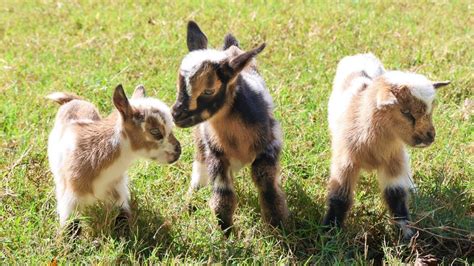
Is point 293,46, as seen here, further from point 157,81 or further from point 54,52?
point 54,52

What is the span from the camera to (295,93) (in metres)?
6.92

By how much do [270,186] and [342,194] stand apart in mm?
514

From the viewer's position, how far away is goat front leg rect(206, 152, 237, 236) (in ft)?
16.2

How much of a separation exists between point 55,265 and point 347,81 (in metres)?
2.74

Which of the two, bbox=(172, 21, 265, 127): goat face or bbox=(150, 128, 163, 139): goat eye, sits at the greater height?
bbox=(172, 21, 265, 127): goat face

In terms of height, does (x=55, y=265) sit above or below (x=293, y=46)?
above

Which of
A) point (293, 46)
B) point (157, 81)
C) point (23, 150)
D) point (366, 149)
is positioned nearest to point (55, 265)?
point (23, 150)

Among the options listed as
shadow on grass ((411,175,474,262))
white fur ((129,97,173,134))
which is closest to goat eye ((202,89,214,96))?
white fur ((129,97,173,134))

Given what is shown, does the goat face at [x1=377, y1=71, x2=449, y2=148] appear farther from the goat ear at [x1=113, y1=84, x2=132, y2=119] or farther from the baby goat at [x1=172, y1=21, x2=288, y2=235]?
the goat ear at [x1=113, y1=84, x2=132, y2=119]

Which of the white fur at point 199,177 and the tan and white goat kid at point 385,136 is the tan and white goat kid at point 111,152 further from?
the tan and white goat kid at point 385,136

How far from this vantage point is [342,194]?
15.9 ft

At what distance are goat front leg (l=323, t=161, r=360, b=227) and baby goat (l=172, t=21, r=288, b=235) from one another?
0.34m

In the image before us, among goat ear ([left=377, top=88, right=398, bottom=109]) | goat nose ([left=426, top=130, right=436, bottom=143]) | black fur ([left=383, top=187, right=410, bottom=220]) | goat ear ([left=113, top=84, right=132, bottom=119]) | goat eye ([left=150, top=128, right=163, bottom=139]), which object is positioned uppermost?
goat ear ([left=113, top=84, right=132, bottom=119])

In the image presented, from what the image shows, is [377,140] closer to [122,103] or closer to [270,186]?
[270,186]
